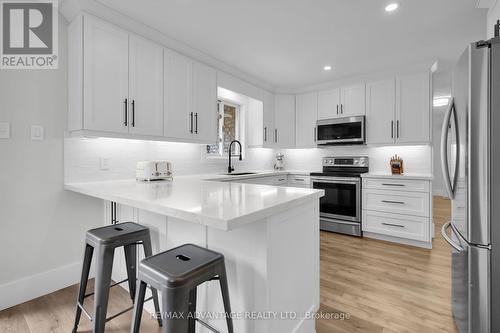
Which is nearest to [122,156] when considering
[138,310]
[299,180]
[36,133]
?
[36,133]

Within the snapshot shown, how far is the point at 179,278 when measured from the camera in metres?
0.97

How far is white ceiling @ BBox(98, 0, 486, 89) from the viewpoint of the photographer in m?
2.10

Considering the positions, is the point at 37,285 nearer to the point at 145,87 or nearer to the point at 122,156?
the point at 122,156

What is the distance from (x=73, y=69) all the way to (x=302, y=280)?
248 cm

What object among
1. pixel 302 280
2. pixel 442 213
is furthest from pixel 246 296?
pixel 442 213

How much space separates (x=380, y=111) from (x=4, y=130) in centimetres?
432

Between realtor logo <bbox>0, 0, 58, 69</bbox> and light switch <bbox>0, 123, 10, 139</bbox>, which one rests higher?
realtor logo <bbox>0, 0, 58, 69</bbox>

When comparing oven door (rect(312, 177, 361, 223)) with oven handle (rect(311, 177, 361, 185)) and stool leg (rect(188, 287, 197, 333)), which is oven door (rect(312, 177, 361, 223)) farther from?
stool leg (rect(188, 287, 197, 333))

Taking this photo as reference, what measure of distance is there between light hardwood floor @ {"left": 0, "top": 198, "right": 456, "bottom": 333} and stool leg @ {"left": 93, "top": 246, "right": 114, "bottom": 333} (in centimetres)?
35

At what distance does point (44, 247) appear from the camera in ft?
6.88

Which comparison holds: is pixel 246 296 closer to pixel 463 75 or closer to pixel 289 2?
pixel 463 75

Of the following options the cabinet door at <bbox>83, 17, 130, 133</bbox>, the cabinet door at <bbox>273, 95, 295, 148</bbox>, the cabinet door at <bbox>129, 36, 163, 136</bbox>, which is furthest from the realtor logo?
the cabinet door at <bbox>273, 95, 295, 148</bbox>

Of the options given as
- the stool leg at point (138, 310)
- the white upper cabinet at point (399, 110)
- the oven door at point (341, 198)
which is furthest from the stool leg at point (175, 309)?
the white upper cabinet at point (399, 110)

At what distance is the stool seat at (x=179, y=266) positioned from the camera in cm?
98
